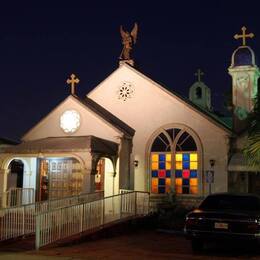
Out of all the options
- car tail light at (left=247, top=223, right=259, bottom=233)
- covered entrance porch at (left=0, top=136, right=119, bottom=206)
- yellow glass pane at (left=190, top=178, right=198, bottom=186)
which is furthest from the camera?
yellow glass pane at (left=190, top=178, right=198, bottom=186)

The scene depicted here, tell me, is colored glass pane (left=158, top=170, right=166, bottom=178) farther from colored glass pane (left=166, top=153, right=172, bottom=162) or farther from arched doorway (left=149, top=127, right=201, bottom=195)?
colored glass pane (left=166, top=153, right=172, bottom=162)

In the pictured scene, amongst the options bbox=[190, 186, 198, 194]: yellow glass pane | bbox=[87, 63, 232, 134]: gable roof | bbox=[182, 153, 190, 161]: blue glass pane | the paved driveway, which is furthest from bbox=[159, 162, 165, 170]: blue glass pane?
the paved driveway

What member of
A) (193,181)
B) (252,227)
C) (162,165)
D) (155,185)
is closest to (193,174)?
(193,181)

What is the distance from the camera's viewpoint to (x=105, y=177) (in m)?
18.8

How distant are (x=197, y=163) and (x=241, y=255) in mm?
7538

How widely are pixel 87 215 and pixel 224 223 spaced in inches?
199

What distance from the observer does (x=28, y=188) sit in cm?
1881

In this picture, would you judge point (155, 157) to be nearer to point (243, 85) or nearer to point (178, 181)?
point (178, 181)

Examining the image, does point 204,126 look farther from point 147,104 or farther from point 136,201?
point 136,201

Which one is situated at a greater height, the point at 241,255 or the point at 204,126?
the point at 204,126

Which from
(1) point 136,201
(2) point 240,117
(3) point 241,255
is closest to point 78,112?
(1) point 136,201

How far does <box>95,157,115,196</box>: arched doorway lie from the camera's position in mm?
18344

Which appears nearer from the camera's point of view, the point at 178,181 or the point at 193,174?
the point at 193,174

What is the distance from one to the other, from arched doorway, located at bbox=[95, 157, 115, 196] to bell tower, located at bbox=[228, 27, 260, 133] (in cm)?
517
